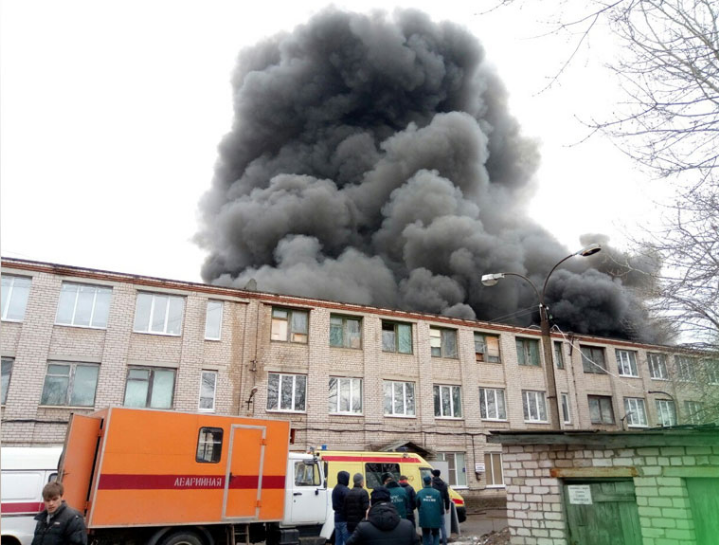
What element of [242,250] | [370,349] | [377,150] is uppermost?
[377,150]

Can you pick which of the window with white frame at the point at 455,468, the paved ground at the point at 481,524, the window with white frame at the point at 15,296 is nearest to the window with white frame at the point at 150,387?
the window with white frame at the point at 15,296

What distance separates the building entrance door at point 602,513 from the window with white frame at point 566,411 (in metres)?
19.7

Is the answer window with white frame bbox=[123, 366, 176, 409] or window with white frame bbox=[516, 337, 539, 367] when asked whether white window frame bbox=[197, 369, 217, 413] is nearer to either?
window with white frame bbox=[123, 366, 176, 409]

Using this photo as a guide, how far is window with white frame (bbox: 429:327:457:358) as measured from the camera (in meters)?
23.9

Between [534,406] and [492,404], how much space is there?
8.32 feet

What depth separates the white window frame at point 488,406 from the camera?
23688 millimetres

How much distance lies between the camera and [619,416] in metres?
27.5

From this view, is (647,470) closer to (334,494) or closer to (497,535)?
(334,494)

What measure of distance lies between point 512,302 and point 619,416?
13.7 m

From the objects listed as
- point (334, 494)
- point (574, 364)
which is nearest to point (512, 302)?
point (574, 364)

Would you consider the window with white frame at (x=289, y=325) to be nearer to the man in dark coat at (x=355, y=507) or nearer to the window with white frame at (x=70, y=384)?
the window with white frame at (x=70, y=384)

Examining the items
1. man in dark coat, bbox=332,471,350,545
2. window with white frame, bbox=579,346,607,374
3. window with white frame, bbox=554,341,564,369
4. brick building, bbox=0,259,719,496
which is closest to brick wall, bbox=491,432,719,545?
man in dark coat, bbox=332,471,350,545

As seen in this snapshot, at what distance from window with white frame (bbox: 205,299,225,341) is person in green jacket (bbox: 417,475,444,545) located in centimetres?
1173

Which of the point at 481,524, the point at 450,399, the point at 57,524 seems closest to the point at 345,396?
the point at 450,399
